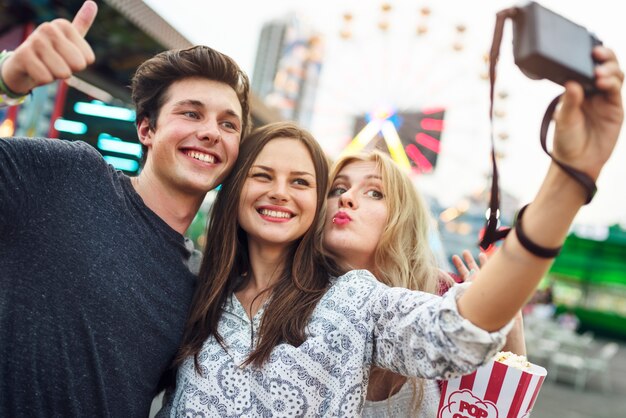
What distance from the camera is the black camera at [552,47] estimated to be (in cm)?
91

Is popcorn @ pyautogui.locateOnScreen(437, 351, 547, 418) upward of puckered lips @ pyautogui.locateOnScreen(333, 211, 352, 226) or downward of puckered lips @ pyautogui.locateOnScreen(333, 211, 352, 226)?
downward

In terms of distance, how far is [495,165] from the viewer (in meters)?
1.12

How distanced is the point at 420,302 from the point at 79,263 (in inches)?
39.1

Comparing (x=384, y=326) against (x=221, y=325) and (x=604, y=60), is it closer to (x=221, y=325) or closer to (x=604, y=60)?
(x=221, y=325)

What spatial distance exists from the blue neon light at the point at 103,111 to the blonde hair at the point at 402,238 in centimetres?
342

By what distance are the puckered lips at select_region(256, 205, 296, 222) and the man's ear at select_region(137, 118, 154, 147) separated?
2.01 ft

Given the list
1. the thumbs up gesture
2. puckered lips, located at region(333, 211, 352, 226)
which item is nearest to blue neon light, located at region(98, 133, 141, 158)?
puckered lips, located at region(333, 211, 352, 226)

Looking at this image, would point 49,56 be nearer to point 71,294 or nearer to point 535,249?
point 71,294

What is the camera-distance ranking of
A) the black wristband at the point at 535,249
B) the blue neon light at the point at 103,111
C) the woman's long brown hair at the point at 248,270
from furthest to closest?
the blue neon light at the point at 103,111
the woman's long brown hair at the point at 248,270
the black wristband at the point at 535,249

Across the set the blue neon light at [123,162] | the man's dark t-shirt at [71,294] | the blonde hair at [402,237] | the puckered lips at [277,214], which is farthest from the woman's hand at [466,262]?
the blue neon light at [123,162]

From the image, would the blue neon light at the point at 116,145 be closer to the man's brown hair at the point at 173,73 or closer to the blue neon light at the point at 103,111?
the blue neon light at the point at 103,111

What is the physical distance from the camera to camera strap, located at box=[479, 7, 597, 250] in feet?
3.27

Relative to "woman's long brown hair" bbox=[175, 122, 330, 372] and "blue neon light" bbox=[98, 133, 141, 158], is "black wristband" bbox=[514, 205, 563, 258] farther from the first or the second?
"blue neon light" bbox=[98, 133, 141, 158]

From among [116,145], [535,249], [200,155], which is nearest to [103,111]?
[116,145]
